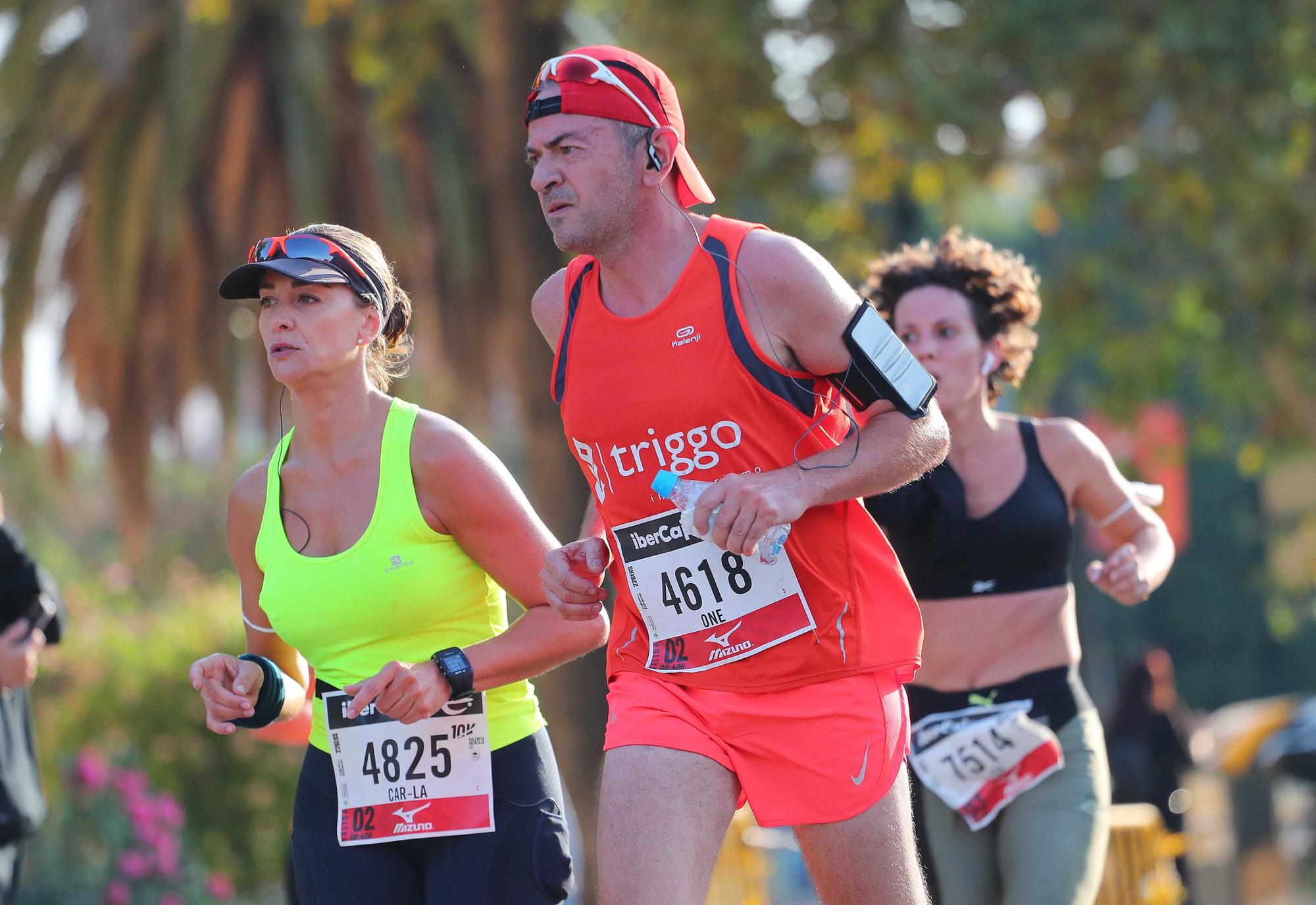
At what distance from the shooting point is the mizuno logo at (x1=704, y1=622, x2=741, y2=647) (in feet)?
11.0

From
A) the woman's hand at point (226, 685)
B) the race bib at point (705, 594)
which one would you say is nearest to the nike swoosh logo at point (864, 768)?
the race bib at point (705, 594)

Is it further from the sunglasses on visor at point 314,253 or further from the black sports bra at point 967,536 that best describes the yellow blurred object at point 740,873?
the sunglasses on visor at point 314,253

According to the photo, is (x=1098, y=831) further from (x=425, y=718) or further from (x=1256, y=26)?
(x=1256, y=26)

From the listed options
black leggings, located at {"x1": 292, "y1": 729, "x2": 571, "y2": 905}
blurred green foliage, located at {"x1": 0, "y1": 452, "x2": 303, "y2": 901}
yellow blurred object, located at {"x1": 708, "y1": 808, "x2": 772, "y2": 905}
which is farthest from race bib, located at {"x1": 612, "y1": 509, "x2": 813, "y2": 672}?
blurred green foliage, located at {"x1": 0, "y1": 452, "x2": 303, "y2": 901}

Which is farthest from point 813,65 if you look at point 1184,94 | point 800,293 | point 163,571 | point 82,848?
point 163,571

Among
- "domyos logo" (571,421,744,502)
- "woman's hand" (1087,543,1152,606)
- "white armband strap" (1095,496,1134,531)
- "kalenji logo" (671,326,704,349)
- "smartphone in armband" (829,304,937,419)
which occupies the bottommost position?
"woman's hand" (1087,543,1152,606)

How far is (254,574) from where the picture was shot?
392cm

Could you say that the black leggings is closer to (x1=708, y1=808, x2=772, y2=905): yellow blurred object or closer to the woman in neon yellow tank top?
the woman in neon yellow tank top

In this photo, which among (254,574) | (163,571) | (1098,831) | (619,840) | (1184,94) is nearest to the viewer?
(619,840)

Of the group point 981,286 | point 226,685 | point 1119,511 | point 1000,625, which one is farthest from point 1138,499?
point 226,685

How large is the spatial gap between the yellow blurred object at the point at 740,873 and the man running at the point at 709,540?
163 inches

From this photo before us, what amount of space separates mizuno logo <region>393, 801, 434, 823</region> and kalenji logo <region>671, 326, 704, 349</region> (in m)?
1.12

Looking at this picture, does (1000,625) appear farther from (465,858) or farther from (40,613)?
(40,613)

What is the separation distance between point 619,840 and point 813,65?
26.8 ft
